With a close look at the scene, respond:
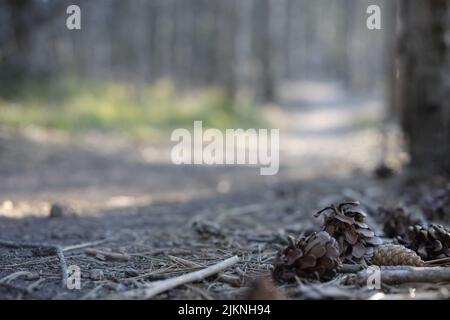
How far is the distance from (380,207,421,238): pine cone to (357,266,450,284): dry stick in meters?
0.86

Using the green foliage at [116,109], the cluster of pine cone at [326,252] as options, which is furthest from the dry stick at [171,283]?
the green foliage at [116,109]

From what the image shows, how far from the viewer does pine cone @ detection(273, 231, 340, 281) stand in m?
2.27

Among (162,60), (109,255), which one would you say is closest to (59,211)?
(109,255)

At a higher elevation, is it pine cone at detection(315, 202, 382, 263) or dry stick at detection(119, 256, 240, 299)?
pine cone at detection(315, 202, 382, 263)

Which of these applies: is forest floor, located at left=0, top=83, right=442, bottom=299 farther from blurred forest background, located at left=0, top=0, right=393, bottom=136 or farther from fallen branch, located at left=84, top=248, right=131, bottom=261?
blurred forest background, located at left=0, top=0, right=393, bottom=136

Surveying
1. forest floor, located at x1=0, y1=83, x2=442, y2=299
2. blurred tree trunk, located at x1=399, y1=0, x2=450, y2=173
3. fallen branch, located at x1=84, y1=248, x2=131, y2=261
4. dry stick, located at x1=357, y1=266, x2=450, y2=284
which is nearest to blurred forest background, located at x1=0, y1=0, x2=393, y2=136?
forest floor, located at x1=0, y1=83, x2=442, y2=299

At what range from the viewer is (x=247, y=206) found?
489 cm

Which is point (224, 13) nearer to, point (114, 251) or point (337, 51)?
point (114, 251)

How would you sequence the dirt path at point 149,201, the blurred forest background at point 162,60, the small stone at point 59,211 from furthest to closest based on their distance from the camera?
1. the blurred forest background at point 162,60
2. the small stone at point 59,211
3. the dirt path at point 149,201

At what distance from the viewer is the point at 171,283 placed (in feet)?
7.10

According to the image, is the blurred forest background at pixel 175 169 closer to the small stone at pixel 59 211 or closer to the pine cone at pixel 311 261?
the small stone at pixel 59 211

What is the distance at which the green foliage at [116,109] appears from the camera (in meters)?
9.20

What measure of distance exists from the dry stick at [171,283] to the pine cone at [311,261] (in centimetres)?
27

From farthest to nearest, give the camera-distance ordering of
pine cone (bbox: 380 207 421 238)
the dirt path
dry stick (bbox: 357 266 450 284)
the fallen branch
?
1. pine cone (bbox: 380 207 421 238)
2. the fallen branch
3. the dirt path
4. dry stick (bbox: 357 266 450 284)
